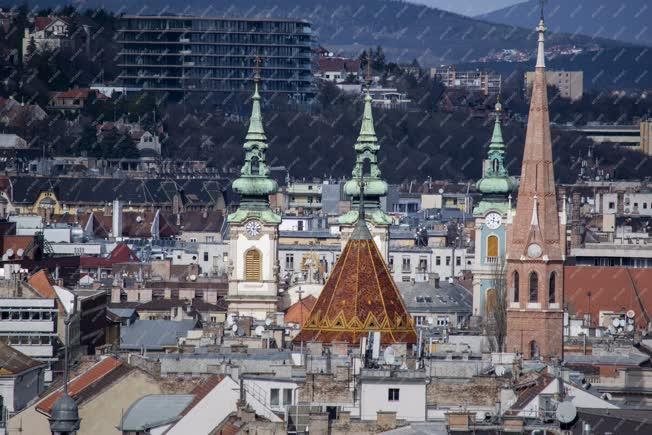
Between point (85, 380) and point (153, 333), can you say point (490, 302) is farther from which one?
point (85, 380)

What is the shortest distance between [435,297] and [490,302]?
41.7 ft

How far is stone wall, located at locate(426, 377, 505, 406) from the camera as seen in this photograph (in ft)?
205

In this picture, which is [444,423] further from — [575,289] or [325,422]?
[575,289]

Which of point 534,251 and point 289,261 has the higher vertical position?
point 534,251

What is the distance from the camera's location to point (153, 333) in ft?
324

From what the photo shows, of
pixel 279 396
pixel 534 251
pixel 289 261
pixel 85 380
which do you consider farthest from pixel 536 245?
pixel 289 261

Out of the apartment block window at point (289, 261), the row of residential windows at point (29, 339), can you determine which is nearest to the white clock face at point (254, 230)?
the apartment block window at point (289, 261)

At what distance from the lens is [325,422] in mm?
54156

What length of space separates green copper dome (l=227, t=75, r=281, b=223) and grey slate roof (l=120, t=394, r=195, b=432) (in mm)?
53107

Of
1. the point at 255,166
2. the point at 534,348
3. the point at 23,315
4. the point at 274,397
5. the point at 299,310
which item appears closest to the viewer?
the point at 274,397

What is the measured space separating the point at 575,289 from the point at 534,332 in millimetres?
24096

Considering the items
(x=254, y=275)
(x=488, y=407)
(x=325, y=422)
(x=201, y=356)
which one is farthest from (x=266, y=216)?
(x=325, y=422)

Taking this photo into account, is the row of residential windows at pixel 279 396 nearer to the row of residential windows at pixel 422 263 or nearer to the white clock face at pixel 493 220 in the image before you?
the white clock face at pixel 493 220

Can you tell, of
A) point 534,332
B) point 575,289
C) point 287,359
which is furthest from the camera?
point 575,289
